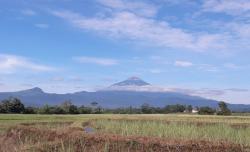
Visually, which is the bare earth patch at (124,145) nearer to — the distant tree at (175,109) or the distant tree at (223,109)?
the distant tree at (223,109)

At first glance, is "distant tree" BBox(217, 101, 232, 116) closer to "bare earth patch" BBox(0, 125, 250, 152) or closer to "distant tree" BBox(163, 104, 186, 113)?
"distant tree" BBox(163, 104, 186, 113)

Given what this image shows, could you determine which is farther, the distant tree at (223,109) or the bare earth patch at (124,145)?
the distant tree at (223,109)

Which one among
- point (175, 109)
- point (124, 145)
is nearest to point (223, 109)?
point (175, 109)

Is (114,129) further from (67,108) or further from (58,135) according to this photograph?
(67,108)

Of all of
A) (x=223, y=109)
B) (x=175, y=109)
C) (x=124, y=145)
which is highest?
(x=175, y=109)

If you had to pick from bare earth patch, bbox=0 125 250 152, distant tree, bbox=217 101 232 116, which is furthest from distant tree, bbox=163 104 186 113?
bare earth patch, bbox=0 125 250 152

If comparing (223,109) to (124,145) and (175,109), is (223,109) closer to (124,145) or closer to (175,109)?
(175,109)

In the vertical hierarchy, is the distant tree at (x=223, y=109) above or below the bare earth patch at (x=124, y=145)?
above

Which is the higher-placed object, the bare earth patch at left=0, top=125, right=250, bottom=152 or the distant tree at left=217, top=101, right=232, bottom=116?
the distant tree at left=217, top=101, right=232, bottom=116

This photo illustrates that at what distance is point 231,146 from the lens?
17.2 m

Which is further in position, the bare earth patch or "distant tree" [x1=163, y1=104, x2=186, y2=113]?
"distant tree" [x1=163, y1=104, x2=186, y2=113]

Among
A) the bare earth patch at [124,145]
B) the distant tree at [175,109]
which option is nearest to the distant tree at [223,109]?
the distant tree at [175,109]

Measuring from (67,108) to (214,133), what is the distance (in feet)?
178

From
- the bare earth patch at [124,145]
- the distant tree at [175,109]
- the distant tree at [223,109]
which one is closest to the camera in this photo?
the bare earth patch at [124,145]
